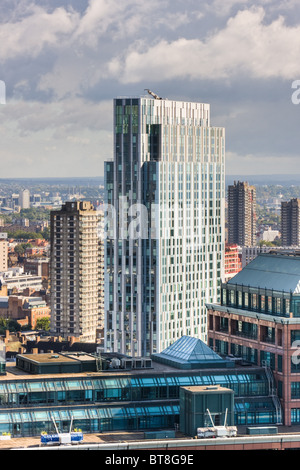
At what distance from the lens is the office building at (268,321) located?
77688mm

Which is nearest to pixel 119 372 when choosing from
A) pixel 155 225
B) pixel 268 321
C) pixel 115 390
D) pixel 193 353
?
pixel 115 390

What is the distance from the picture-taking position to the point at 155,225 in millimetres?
138625

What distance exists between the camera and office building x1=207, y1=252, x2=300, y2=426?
255 feet

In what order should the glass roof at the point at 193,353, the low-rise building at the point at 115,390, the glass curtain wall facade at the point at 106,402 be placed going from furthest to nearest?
the glass roof at the point at 193,353 → the low-rise building at the point at 115,390 → the glass curtain wall facade at the point at 106,402

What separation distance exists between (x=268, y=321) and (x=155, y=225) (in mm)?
59202

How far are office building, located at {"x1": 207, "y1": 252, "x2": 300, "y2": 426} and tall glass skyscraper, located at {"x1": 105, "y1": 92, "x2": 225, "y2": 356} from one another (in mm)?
49812

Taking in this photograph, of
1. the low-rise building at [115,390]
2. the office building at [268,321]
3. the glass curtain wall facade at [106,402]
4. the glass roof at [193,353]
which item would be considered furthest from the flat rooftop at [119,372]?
the office building at [268,321]

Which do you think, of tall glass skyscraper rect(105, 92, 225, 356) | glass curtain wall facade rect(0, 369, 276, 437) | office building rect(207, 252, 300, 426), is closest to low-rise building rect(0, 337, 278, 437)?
glass curtain wall facade rect(0, 369, 276, 437)

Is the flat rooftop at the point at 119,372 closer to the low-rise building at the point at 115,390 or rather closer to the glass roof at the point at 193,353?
the low-rise building at the point at 115,390

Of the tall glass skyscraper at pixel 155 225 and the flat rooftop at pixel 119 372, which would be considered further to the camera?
the tall glass skyscraper at pixel 155 225

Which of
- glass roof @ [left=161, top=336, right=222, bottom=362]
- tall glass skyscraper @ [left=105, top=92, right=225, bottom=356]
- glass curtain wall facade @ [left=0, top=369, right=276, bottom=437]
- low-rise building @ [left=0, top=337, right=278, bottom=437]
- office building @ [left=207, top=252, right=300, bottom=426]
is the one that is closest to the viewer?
glass curtain wall facade @ [left=0, top=369, right=276, bottom=437]

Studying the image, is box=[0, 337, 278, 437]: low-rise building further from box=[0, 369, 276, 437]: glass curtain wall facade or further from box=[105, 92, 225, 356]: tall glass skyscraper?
box=[105, 92, 225, 356]: tall glass skyscraper

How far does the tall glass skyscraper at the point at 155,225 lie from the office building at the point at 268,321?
1961 inches
